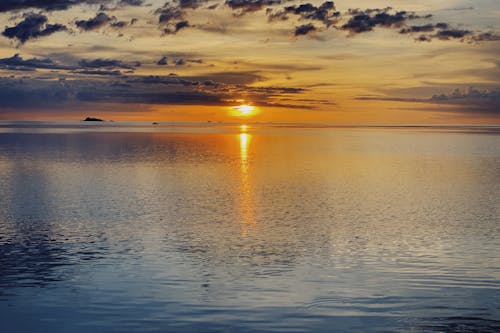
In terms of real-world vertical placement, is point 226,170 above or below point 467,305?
below

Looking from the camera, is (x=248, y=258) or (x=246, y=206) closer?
(x=248, y=258)

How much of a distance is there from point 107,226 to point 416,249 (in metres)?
15.1

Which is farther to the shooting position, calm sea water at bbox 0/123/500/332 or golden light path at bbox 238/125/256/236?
golden light path at bbox 238/125/256/236

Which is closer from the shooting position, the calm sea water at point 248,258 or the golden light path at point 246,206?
the calm sea water at point 248,258

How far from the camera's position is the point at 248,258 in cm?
2367

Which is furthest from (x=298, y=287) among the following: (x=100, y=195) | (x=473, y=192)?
(x=473, y=192)

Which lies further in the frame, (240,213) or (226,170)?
(226,170)

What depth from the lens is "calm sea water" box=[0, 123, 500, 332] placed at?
17.1 metres

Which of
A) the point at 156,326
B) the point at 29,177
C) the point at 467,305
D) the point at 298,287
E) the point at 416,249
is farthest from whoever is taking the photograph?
the point at 29,177

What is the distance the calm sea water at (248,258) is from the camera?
17125 mm

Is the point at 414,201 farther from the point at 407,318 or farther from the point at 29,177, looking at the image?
the point at 29,177

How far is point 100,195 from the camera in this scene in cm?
4191

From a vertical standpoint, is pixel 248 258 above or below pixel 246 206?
above

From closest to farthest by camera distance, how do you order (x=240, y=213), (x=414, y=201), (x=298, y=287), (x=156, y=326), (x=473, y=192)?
(x=156, y=326)
(x=298, y=287)
(x=240, y=213)
(x=414, y=201)
(x=473, y=192)
